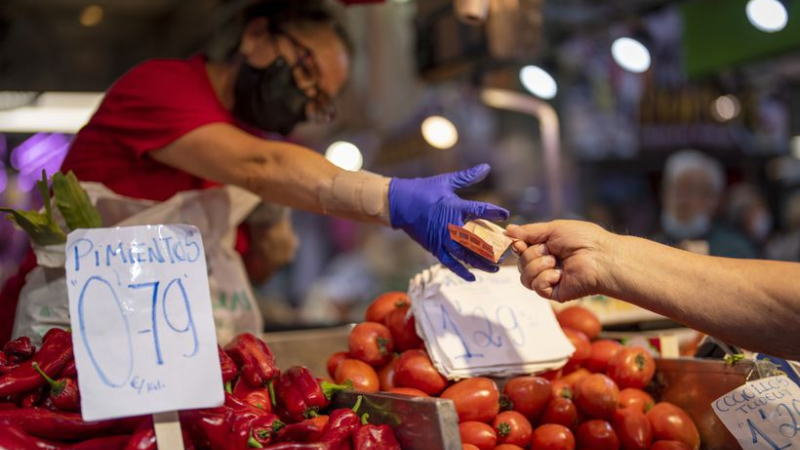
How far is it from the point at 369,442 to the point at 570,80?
10116 millimetres

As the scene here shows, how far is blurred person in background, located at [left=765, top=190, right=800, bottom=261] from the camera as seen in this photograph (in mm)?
11500

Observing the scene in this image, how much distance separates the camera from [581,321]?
2.68 meters

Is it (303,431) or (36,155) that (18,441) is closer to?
(303,431)

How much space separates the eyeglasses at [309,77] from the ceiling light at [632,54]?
3292 mm

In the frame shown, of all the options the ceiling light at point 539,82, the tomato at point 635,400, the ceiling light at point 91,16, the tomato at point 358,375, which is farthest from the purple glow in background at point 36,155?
the tomato at point 635,400

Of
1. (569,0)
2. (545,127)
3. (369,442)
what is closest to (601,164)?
(569,0)

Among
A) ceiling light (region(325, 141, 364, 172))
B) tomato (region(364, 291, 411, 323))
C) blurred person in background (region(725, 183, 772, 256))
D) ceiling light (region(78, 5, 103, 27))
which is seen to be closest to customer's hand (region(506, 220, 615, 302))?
tomato (region(364, 291, 411, 323))

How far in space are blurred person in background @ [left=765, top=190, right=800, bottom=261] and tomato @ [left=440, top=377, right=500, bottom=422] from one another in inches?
376

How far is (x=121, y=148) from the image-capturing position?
2.88 metres

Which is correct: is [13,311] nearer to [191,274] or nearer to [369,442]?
[191,274]

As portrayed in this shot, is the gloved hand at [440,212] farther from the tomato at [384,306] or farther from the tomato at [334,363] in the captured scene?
the tomato at [334,363]

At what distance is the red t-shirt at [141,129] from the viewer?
272cm

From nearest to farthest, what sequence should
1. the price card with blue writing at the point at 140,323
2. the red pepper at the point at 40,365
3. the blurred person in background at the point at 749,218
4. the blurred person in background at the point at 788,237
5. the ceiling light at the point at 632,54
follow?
the price card with blue writing at the point at 140,323
the red pepper at the point at 40,365
the ceiling light at the point at 632,54
the blurred person in background at the point at 749,218
the blurred person in background at the point at 788,237

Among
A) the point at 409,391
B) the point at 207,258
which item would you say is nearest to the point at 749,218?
the point at 207,258
